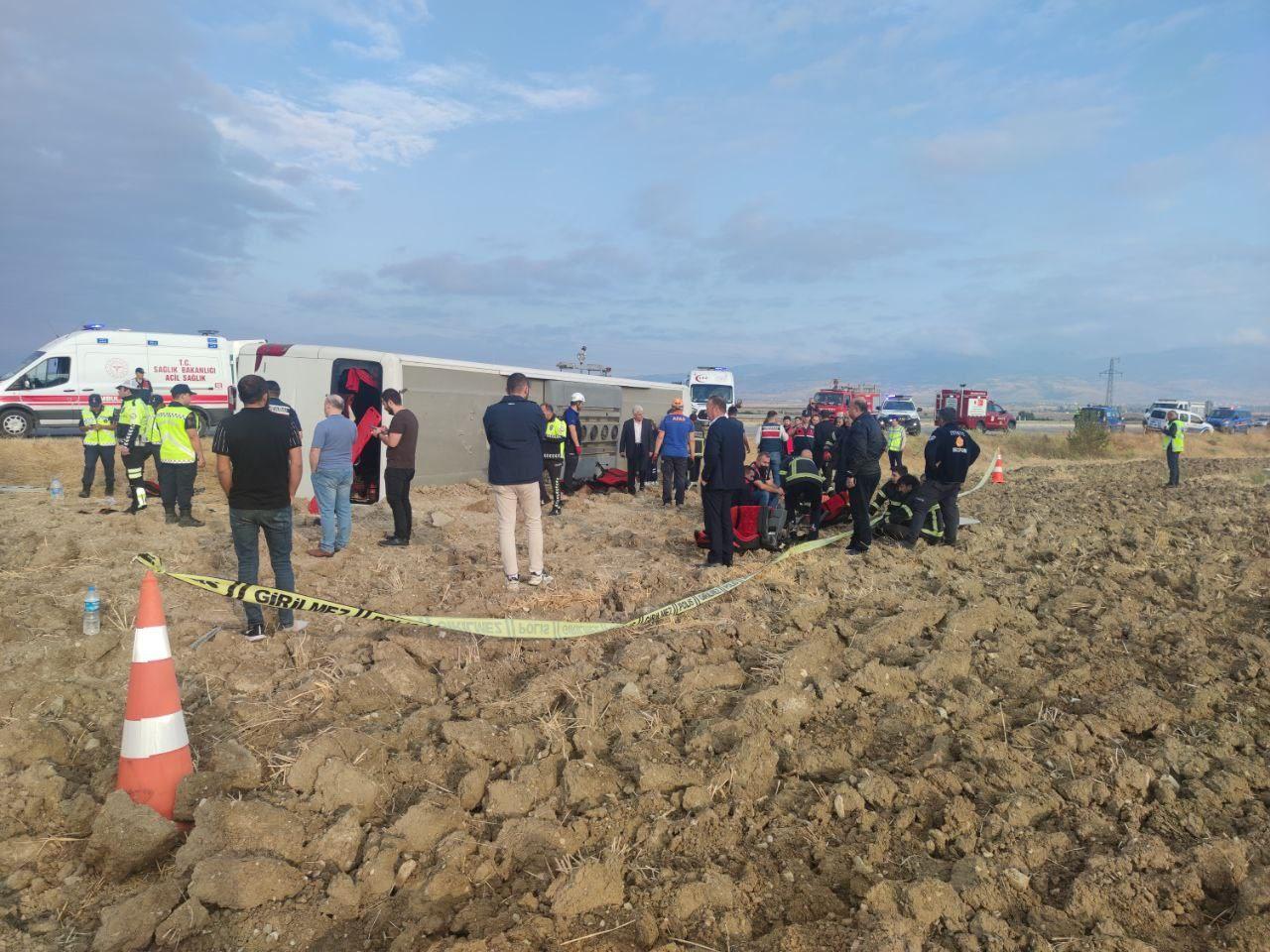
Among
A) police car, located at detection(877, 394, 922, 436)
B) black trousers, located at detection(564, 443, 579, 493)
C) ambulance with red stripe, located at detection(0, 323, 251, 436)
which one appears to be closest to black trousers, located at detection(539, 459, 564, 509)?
black trousers, located at detection(564, 443, 579, 493)

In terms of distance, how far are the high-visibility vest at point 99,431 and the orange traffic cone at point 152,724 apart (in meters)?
9.53

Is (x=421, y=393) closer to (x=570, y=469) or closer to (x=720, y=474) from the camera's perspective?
(x=570, y=469)

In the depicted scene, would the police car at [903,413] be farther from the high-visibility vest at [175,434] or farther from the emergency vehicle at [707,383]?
the high-visibility vest at [175,434]

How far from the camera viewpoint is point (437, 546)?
8.69m

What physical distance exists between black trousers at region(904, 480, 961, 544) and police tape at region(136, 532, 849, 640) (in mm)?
2606

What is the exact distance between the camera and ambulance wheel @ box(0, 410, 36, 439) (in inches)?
706

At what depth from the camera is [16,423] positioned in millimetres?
18078

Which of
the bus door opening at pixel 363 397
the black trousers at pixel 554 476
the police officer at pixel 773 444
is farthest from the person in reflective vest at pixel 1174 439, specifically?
the bus door opening at pixel 363 397

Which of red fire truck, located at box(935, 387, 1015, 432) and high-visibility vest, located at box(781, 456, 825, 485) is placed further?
red fire truck, located at box(935, 387, 1015, 432)

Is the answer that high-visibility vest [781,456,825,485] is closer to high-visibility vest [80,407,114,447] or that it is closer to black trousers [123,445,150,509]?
black trousers [123,445,150,509]

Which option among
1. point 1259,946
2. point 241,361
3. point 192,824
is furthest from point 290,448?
point 241,361

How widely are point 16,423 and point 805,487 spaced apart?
18309mm

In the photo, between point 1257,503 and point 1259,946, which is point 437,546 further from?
point 1257,503

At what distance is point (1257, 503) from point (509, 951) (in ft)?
50.0
